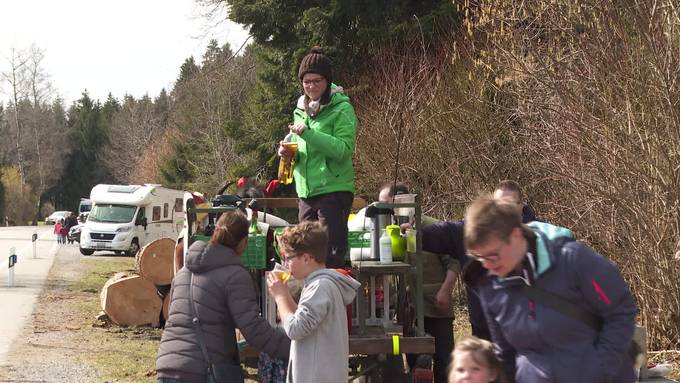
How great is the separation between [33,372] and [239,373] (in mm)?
5743

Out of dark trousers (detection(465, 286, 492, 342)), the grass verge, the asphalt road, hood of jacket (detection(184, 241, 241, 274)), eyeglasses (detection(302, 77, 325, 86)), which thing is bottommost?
the grass verge

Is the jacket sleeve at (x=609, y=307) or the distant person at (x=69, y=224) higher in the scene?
the distant person at (x=69, y=224)

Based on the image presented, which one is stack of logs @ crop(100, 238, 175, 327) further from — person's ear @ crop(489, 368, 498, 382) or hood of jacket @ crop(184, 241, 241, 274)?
person's ear @ crop(489, 368, 498, 382)

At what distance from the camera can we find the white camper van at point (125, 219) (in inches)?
1437

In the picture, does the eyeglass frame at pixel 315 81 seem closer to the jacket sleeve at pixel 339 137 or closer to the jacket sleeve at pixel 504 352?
the jacket sleeve at pixel 339 137

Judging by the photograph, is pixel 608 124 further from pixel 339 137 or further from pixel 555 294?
pixel 555 294

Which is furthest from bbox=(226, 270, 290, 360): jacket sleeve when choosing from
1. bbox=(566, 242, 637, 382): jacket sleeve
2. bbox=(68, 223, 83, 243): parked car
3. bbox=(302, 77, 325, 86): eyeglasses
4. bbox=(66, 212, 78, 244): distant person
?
bbox=(66, 212, 78, 244): distant person

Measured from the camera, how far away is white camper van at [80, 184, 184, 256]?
120ft

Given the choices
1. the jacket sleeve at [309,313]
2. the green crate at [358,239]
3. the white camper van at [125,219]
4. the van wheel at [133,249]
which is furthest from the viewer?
the van wheel at [133,249]

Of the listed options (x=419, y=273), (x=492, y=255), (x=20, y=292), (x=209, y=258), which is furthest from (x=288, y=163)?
(x=20, y=292)

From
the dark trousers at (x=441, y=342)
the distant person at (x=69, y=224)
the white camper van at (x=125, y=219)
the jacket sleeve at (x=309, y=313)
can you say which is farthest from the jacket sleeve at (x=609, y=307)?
the distant person at (x=69, y=224)

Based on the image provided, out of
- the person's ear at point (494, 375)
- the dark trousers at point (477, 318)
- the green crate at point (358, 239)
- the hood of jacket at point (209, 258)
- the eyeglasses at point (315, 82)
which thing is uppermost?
the eyeglasses at point (315, 82)

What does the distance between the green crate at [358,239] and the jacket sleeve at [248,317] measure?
1586 millimetres

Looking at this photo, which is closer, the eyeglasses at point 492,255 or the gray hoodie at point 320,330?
the eyeglasses at point 492,255
